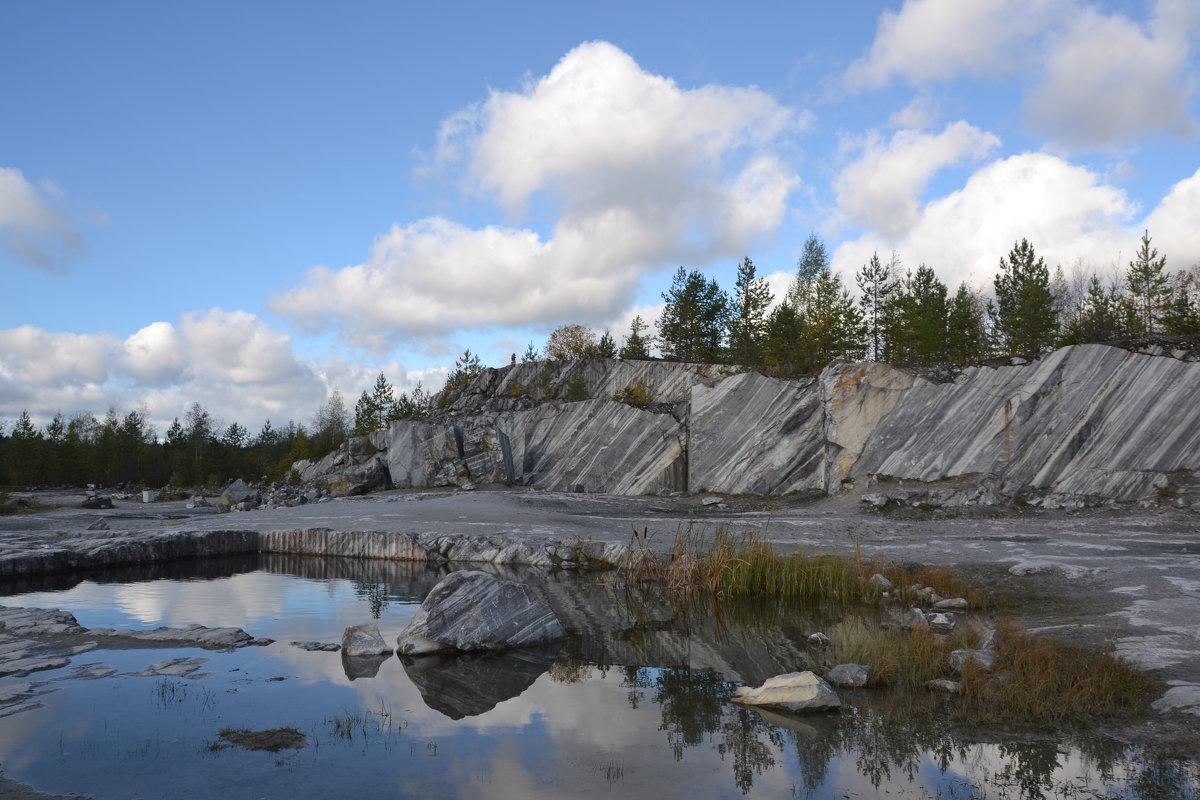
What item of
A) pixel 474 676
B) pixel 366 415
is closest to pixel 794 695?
pixel 474 676

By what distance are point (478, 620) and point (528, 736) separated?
363 centimetres

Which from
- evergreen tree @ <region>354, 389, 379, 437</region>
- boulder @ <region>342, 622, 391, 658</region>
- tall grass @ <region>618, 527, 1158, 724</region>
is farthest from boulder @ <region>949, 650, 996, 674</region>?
evergreen tree @ <region>354, 389, 379, 437</region>

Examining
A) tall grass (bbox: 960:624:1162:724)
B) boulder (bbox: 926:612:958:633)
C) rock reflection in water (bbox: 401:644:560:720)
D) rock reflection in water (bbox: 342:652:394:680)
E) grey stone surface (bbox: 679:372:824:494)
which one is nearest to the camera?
tall grass (bbox: 960:624:1162:724)

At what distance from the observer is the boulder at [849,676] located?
26.8 feet

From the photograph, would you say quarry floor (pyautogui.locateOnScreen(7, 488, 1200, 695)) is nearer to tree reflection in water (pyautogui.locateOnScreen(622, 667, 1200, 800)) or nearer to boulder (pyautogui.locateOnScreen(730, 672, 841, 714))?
tree reflection in water (pyautogui.locateOnScreen(622, 667, 1200, 800))

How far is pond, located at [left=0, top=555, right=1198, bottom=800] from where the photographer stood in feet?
18.7

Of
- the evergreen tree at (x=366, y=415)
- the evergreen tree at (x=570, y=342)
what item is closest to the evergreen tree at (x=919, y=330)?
the evergreen tree at (x=570, y=342)

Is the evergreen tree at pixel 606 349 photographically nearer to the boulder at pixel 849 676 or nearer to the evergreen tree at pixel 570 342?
the evergreen tree at pixel 570 342

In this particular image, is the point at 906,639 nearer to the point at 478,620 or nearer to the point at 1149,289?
the point at 478,620

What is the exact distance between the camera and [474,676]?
9.05 metres

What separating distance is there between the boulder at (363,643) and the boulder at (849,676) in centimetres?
560

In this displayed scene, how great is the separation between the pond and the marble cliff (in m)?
19.0

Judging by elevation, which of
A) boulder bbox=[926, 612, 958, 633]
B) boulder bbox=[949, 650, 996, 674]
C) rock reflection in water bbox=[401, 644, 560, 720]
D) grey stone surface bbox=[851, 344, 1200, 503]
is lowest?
rock reflection in water bbox=[401, 644, 560, 720]

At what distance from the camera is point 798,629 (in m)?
11.3
